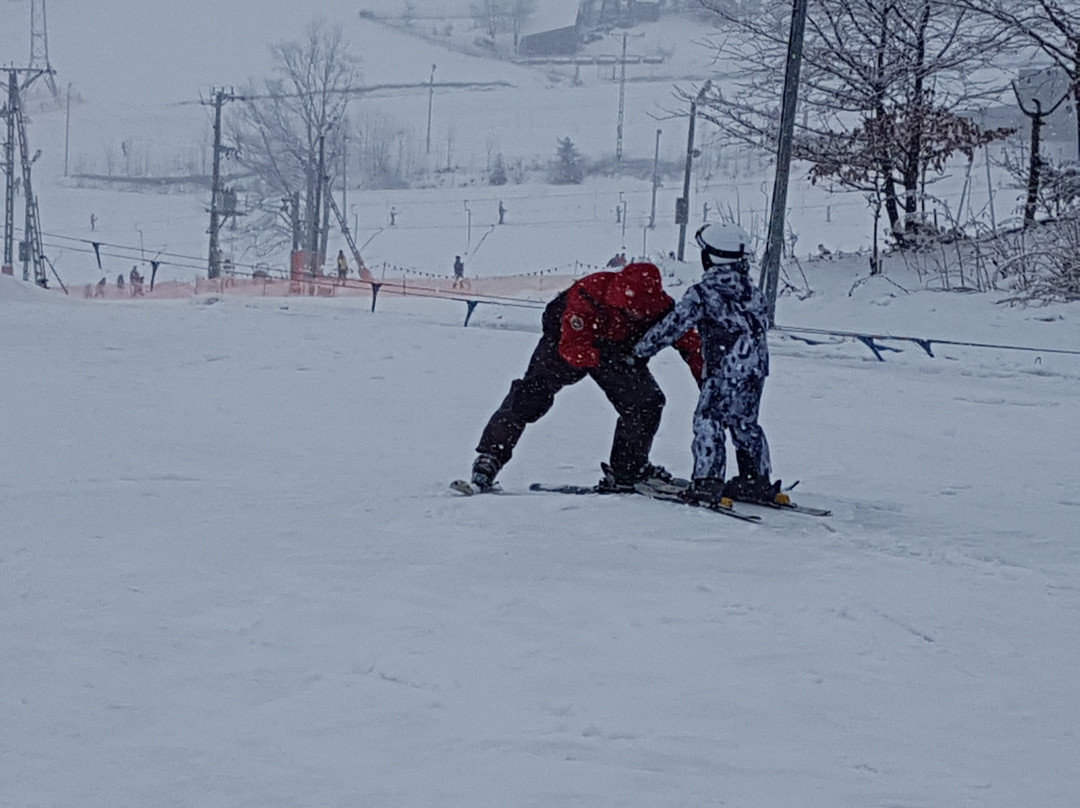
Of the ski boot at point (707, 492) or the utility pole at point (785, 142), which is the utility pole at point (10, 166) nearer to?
the utility pole at point (785, 142)

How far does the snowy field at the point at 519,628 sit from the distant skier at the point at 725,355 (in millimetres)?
420

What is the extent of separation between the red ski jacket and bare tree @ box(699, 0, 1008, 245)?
1763 cm

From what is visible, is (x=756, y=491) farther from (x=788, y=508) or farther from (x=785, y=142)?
(x=785, y=142)

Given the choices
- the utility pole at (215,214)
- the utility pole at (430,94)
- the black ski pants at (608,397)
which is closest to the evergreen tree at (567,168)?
the utility pole at (430,94)

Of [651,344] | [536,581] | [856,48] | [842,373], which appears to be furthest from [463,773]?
[856,48]

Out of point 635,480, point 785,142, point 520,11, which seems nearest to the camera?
point 635,480

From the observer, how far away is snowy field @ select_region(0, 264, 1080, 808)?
3.63 m

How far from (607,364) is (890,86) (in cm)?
1823

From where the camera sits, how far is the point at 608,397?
24.6ft

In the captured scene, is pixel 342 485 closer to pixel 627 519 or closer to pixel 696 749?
pixel 627 519

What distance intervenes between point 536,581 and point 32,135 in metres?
100

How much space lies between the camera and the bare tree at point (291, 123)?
202ft

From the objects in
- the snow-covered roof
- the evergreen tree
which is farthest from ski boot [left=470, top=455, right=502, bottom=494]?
the snow-covered roof

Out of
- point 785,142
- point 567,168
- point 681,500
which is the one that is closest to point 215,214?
point 785,142
